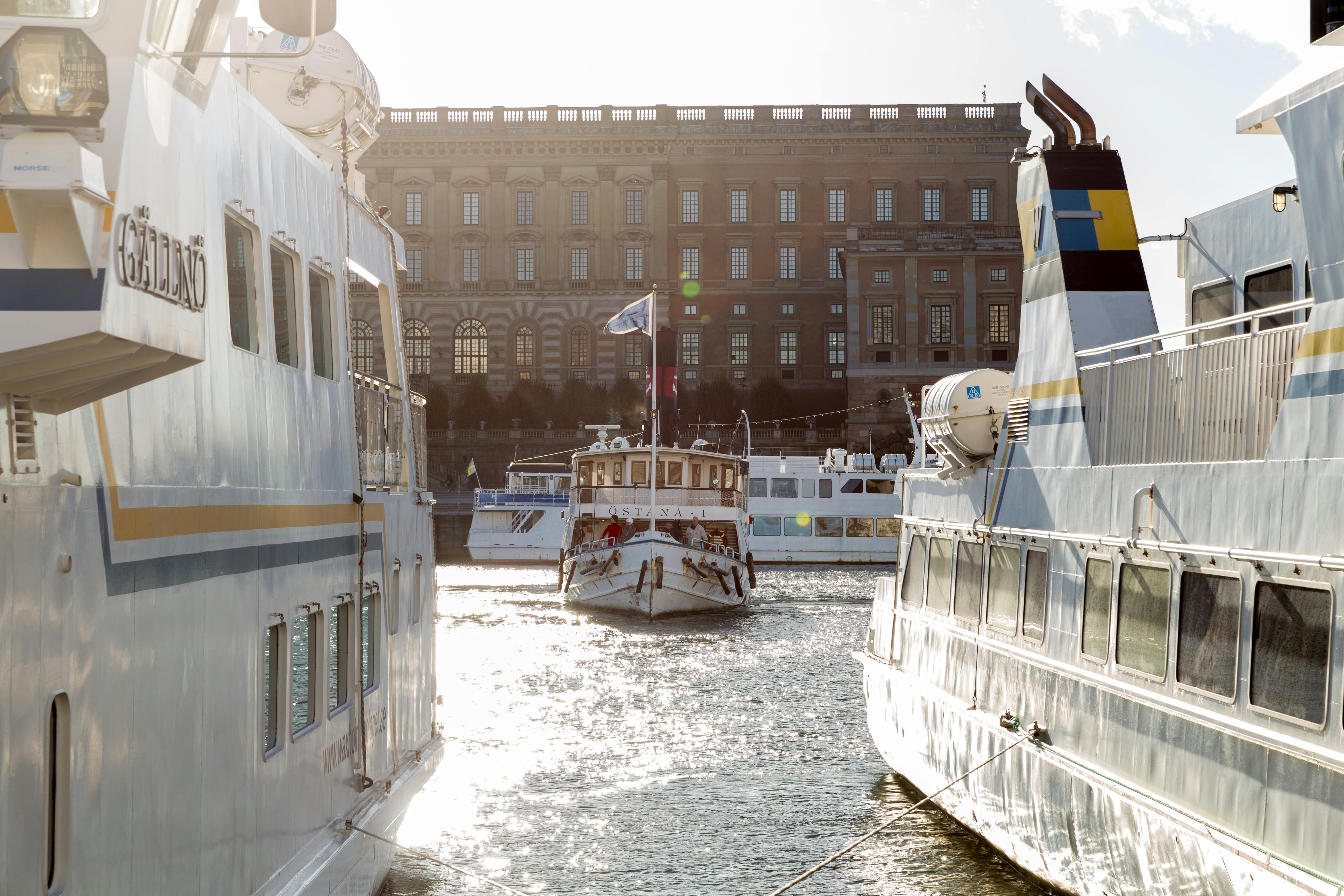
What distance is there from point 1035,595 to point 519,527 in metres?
45.9

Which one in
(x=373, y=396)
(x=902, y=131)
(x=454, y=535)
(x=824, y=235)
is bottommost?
(x=454, y=535)

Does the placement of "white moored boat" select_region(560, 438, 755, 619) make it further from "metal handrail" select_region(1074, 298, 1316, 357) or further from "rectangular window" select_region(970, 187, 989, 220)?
"rectangular window" select_region(970, 187, 989, 220)

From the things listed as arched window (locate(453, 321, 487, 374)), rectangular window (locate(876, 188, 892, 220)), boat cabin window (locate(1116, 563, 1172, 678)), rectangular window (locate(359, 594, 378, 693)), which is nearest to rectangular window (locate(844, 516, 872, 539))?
boat cabin window (locate(1116, 563, 1172, 678))

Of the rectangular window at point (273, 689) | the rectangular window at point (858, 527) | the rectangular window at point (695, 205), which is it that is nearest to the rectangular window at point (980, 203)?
the rectangular window at point (695, 205)

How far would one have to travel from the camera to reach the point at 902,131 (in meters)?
103

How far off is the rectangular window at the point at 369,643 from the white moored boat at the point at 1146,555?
5.27m

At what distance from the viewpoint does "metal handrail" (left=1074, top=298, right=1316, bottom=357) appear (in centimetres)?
776

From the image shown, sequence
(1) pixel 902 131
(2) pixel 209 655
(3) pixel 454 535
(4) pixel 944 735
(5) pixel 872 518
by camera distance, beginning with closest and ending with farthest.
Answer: (2) pixel 209 655
(4) pixel 944 735
(5) pixel 872 518
(3) pixel 454 535
(1) pixel 902 131

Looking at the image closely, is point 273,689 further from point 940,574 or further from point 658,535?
point 658,535

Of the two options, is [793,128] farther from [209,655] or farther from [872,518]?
→ [209,655]

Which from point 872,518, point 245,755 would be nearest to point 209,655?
point 245,755

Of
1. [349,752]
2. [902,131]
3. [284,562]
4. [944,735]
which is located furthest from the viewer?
[902,131]

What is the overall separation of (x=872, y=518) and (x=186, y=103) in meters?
53.5

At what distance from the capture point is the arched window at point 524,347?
102688 mm
